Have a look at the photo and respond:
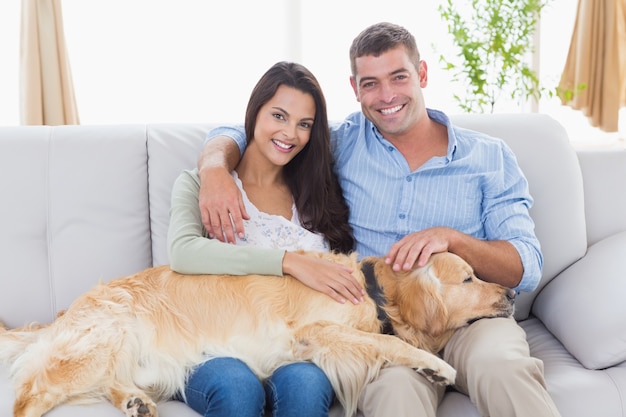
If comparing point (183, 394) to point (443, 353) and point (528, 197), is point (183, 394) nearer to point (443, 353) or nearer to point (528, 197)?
point (443, 353)

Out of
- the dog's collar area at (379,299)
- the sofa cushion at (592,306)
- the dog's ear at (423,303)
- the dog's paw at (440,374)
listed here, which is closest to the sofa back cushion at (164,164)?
the dog's collar area at (379,299)

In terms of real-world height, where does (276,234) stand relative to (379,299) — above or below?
above

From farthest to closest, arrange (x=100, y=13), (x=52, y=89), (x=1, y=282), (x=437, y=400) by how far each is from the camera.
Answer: (x=100, y=13) → (x=52, y=89) → (x=1, y=282) → (x=437, y=400)

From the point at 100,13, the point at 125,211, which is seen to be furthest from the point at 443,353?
the point at 100,13

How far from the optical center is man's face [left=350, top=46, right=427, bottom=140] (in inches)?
91.1

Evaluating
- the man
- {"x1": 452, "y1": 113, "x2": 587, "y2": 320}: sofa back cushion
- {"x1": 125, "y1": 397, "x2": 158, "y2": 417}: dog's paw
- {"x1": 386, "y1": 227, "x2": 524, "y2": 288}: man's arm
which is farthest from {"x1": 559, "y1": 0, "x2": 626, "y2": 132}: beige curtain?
{"x1": 125, "y1": 397, "x2": 158, "y2": 417}: dog's paw

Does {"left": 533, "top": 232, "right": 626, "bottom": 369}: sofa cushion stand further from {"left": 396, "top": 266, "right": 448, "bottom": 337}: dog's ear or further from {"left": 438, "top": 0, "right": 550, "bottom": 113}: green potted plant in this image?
{"left": 438, "top": 0, "right": 550, "bottom": 113}: green potted plant

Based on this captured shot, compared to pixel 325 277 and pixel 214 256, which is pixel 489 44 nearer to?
pixel 325 277

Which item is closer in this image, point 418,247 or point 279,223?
point 418,247

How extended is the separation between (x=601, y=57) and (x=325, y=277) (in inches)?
119

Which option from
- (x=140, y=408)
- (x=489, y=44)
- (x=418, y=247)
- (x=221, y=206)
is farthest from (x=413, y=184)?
(x=489, y=44)

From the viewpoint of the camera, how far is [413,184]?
2303 millimetres

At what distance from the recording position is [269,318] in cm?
202

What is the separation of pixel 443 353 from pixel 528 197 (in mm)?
639
